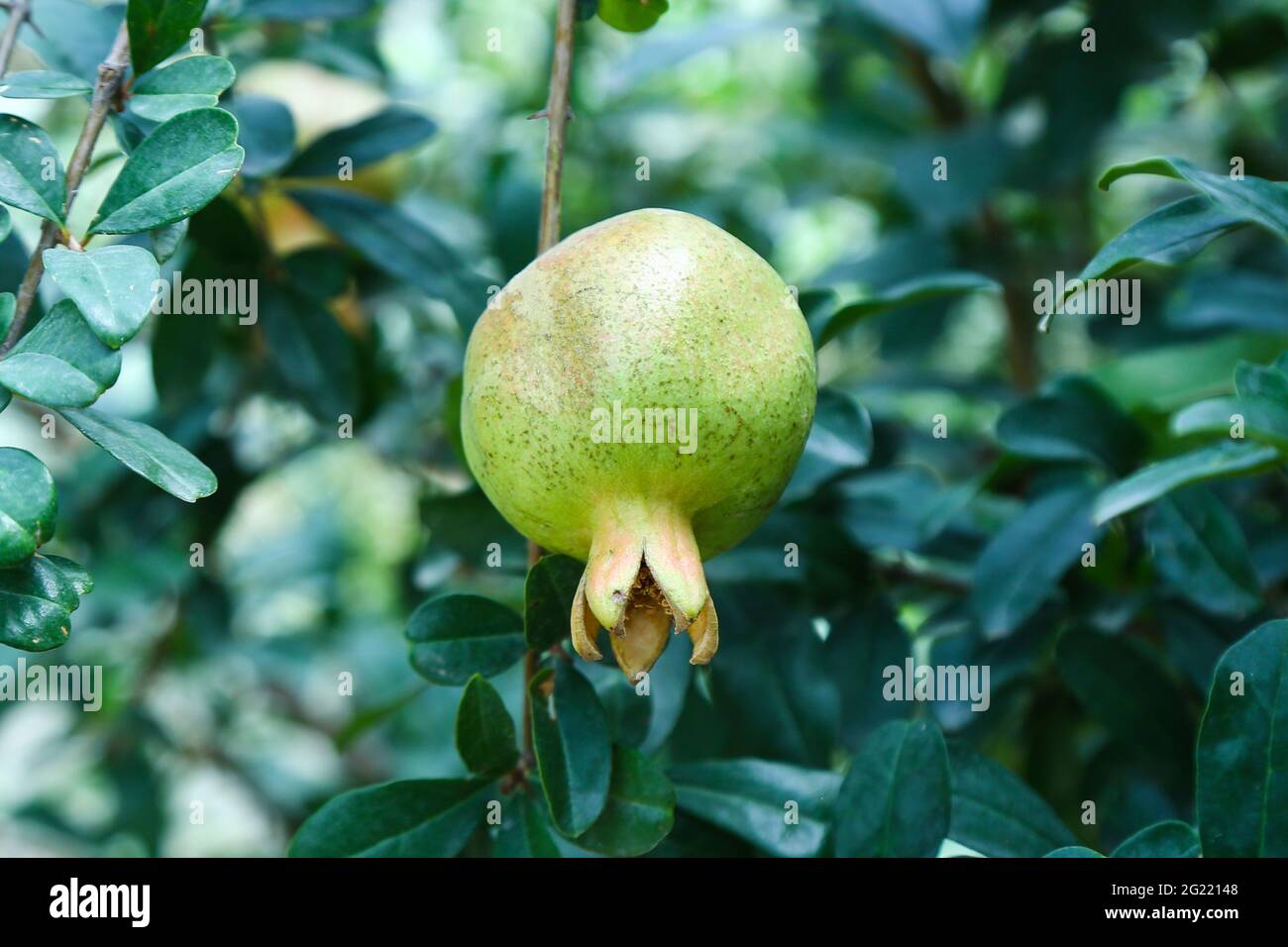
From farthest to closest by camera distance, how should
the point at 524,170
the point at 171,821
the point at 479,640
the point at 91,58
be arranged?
the point at 171,821 < the point at 524,170 < the point at 91,58 < the point at 479,640

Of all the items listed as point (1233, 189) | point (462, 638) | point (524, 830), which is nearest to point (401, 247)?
point (462, 638)

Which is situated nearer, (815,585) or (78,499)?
(815,585)

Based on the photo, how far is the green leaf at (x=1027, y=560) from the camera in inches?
35.6

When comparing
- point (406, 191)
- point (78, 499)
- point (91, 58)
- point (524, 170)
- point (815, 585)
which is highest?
point (406, 191)

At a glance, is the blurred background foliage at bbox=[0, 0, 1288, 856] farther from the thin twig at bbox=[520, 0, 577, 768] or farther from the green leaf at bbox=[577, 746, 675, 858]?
the thin twig at bbox=[520, 0, 577, 768]

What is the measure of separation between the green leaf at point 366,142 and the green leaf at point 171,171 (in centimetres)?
34

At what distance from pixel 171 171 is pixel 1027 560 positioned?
2.16ft

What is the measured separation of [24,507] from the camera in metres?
0.58

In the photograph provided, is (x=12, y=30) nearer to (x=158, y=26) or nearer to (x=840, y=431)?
(x=158, y=26)

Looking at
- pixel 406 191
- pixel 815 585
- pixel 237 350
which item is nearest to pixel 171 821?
pixel 237 350

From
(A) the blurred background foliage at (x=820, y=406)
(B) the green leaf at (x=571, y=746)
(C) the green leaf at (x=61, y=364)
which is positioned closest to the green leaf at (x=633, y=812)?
(B) the green leaf at (x=571, y=746)

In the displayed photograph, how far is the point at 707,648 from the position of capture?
2.05 feet

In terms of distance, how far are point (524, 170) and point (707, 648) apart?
926 millimetres
